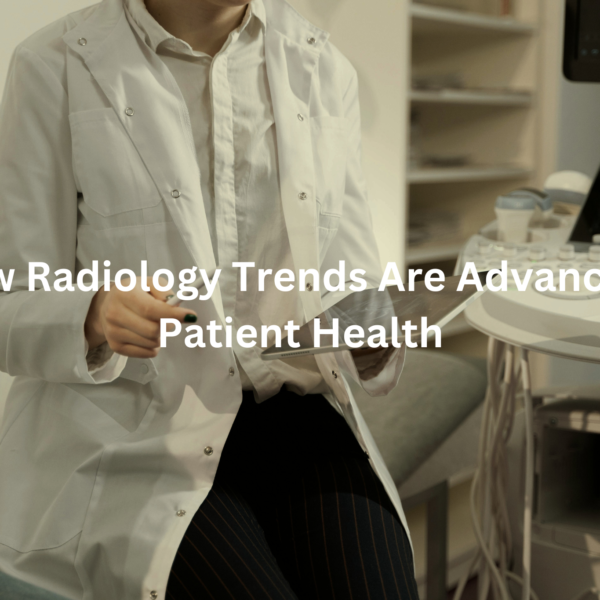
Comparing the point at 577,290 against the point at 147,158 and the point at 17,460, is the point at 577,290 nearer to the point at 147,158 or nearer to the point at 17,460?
the point at 147,158

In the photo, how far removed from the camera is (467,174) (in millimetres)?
1951

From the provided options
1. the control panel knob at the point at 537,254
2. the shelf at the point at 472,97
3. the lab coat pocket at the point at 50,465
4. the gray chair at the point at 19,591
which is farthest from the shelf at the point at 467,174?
the gray chair at the point at 19,591

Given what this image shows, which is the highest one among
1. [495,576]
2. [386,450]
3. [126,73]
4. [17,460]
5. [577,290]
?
[126,73]

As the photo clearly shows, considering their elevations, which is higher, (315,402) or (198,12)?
(198,12)

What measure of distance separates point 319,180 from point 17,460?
0.49m

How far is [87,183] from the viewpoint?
0.72 metres

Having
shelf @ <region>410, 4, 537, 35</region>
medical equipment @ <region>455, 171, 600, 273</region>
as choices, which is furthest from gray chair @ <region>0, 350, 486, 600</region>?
shelf @ <region>410, 4, 537, 35</region>

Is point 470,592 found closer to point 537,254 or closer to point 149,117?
point 537,254

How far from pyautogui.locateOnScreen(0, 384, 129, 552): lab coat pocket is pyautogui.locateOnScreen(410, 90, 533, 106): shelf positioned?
1336 mm

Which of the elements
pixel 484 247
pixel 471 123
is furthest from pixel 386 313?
pixel 471 123

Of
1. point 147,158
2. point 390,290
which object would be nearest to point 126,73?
point 147,158

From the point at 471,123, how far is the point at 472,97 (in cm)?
37

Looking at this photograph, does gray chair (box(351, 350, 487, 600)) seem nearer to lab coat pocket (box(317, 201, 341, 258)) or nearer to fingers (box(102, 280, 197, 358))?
lab coat pocket (box(317, 201, 341, 258))

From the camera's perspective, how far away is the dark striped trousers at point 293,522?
0.62 metres
